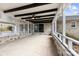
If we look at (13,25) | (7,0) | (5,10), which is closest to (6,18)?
(5,10)

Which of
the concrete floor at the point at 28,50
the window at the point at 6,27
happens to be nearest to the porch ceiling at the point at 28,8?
the window at the point at 6,27

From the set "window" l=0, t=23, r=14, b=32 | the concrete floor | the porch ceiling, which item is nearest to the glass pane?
the porch ceiling

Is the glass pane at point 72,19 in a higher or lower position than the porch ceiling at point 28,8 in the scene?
lower

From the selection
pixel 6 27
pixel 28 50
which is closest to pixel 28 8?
pixel 28 50

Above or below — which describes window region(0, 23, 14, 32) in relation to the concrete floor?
above

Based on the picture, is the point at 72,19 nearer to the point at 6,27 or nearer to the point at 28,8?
the point at 28,8

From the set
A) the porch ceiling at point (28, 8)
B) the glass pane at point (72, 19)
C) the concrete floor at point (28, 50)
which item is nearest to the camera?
the concrete floor at point (28, 50)

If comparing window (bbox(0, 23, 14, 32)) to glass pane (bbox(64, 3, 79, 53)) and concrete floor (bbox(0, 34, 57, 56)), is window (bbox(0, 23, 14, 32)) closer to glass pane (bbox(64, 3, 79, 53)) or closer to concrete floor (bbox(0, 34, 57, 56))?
concrete floor (bbox(0, 34, 57, 56))

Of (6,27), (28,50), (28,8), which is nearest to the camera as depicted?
(28,50)

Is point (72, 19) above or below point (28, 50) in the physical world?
above

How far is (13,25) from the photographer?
32.3 feet

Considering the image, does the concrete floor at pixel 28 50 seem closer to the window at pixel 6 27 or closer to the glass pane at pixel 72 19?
the glass pane at pixel 72 19

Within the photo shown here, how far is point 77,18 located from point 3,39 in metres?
4.94

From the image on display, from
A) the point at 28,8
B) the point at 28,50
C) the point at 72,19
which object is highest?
the point at 28,8
